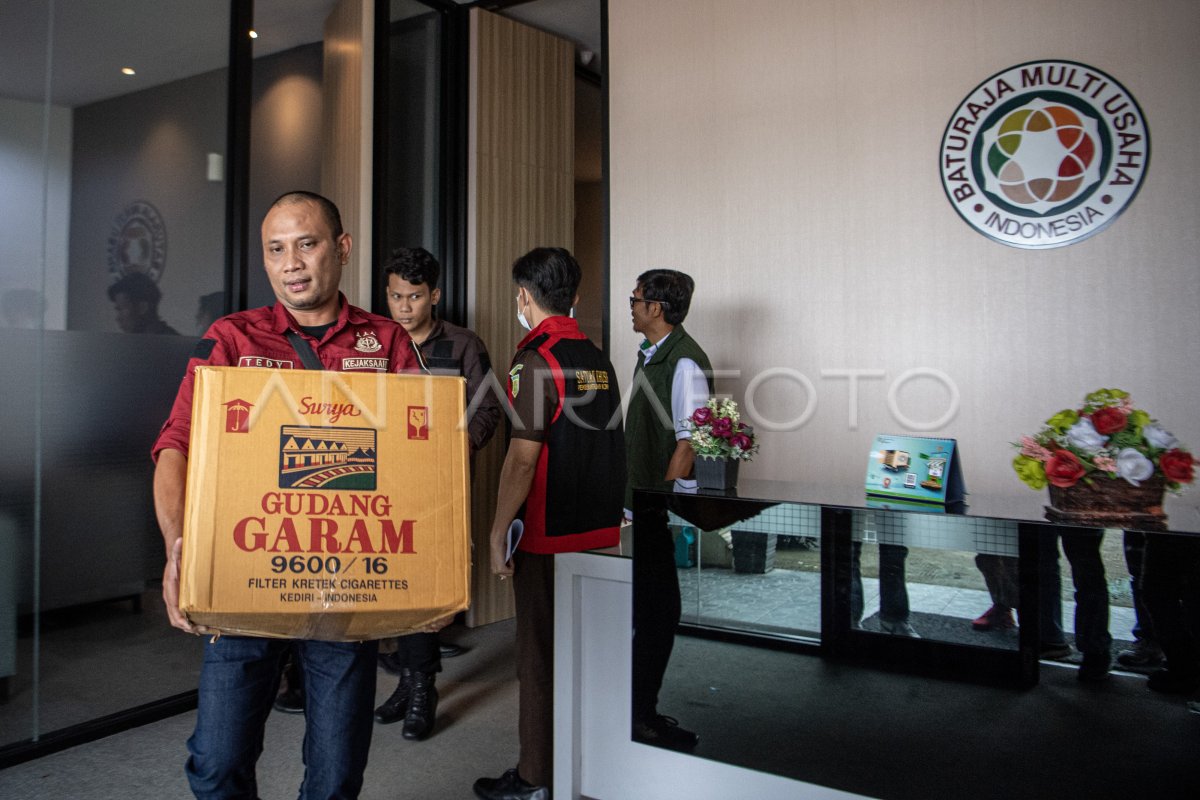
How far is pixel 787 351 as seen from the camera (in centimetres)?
337

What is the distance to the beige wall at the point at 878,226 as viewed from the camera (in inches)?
108

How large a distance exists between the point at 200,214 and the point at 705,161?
6.52 ft

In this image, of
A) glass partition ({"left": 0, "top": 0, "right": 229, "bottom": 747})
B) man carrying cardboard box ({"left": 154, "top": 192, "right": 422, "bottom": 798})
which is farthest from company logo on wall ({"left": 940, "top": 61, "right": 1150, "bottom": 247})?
glass partition ({"left": 0, "top": 0, "right": 229, "bottom": 747})

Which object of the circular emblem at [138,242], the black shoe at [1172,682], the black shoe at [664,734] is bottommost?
the black shoe at [664,734]

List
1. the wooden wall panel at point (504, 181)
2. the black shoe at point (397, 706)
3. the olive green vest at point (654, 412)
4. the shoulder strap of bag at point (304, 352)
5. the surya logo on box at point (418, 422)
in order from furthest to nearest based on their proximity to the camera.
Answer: the wooden wall panel at point (504, 181)
the olive green vest at point (654, 412)
the black shoe at point (397, 706)
the shoulder strap of bag at point (304, 352)
the surya logo on box at point (418, 422)

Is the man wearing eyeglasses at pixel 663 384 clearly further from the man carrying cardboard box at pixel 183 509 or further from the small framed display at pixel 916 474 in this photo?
the man carrying cardboard box at pixel 183 509

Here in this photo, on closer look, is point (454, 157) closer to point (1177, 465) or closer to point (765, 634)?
point (765, 634)

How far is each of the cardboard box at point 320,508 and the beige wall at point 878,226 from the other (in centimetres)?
222

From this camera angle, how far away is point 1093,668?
1452 millimetres

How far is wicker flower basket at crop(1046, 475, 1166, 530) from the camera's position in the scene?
147cm

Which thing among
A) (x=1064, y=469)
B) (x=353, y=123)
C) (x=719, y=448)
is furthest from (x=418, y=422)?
(x=353, y=123)

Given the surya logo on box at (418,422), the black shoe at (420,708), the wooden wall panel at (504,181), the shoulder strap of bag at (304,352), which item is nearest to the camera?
the surya logo on box at (418,422)

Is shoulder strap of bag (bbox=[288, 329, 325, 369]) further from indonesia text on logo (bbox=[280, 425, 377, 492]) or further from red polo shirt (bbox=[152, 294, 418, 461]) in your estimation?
indonesia text on logo (bbox=[280, 425, 377, 492])

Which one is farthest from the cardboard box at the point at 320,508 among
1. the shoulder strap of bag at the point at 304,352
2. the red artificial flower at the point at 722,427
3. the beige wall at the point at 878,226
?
the beige wall at the point at 878,226
